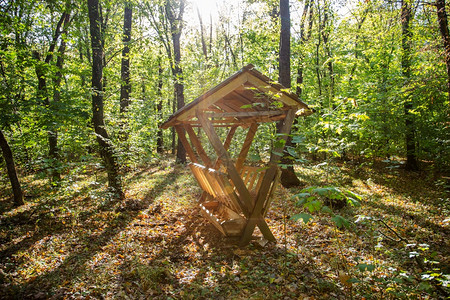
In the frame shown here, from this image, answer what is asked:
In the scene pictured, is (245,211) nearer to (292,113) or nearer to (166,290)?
(166,290)

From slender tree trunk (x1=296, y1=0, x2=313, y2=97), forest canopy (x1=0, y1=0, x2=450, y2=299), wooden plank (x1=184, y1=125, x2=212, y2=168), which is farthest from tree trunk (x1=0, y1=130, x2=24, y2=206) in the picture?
slender tree trunk (x1=296, y1=0, x2=313, y2=97)

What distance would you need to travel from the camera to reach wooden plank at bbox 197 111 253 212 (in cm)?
456

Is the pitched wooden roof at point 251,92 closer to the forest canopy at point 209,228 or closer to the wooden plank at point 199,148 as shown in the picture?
the forest canopy at point 209,228

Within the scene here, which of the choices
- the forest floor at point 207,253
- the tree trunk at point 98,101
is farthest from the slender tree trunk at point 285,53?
the tree trunk at point 98,101

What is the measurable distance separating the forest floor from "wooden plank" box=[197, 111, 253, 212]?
1091 mm

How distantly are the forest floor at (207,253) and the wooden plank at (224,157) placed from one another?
1091 millimetres

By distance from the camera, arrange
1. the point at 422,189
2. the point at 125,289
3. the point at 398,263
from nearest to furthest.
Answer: the point at 125,289, the point at 398,263, the point at 422,189

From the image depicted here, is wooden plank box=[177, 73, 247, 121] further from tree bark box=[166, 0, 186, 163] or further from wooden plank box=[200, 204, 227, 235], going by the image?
tree bark box=[166, 0, 186, 163]

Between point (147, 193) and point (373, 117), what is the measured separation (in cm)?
876

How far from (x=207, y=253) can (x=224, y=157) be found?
83.1 inches

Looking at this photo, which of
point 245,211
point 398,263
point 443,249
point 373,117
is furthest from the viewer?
point 373,117

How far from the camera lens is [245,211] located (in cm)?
483

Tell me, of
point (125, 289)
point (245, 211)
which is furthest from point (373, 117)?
point (125, 289)

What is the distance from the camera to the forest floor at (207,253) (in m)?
3.45
